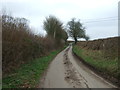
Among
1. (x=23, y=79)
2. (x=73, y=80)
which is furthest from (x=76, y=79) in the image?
(x=23, y=79)

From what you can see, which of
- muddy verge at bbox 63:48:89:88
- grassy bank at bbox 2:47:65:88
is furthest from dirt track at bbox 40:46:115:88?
grassy bank at bbox 2:47:65:88

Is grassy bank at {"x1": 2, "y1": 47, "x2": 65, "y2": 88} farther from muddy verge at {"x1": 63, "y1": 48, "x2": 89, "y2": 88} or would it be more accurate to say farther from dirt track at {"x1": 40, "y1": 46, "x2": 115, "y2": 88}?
muddy verge at {"x1": 63, "y1": 48, "x2": 89, "y2": 88}

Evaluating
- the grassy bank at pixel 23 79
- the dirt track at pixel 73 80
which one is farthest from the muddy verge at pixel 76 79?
the grassy bank at pixel 23 79

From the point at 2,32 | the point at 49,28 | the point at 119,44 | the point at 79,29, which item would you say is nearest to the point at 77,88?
the point at 2,32

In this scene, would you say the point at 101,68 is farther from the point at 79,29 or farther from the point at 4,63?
the point at 79,29

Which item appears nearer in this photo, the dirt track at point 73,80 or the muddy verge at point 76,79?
the dirt track at point 73,80

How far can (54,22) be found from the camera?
5097 centimetres

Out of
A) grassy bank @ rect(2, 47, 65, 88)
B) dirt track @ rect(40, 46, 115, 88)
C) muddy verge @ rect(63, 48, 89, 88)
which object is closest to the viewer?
grassy bank @ rect(2, 47, 65, 88)

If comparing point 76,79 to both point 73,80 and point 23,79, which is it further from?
point 23,79

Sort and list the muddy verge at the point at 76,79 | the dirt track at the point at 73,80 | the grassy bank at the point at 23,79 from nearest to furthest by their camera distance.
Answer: the grassy bank at the point at 23,79 → the dirt track at the point at 73,80 → the muddy verge at the point at 76,79

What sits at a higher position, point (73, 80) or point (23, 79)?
point (23, 79)

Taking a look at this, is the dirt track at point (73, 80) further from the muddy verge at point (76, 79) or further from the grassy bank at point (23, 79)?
the grassy bank at point (23, 79)

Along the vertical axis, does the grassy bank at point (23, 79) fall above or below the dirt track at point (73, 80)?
above

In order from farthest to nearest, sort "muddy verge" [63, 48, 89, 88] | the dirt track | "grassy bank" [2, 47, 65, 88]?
1. "muddy verge" [63, 48, 89, 88]
2. the dirt track
3. "grassy bank" [2, 47, 65, 88]
